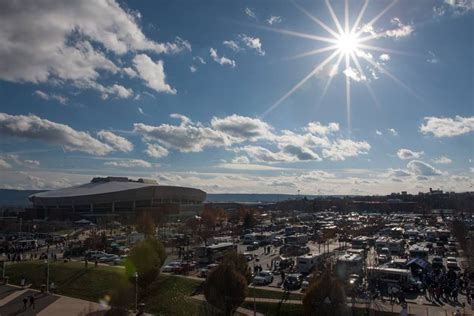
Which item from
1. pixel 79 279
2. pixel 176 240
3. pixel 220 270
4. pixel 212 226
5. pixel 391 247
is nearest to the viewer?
pixel 220 270

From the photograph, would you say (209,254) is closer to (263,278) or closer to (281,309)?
(263,278)

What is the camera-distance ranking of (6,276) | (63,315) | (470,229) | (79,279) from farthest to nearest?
(470,229)
(6,276)
(79,279)
(63,315)

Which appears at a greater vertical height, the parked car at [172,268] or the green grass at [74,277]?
the parked car at [172,268]

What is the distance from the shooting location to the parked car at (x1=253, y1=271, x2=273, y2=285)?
92.3ft

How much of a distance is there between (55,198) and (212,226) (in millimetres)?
53669

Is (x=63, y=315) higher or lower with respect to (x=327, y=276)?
lower

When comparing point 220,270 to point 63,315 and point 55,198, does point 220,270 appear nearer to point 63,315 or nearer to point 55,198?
point 63,315

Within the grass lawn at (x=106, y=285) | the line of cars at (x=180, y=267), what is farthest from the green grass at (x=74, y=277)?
the line of cars at (x=180, y=267)

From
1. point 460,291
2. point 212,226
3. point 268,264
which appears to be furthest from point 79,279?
point 212,226

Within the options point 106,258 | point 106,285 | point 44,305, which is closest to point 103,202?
point 106,258

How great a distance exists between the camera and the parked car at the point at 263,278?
28125 millimetres

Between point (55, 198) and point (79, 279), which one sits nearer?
point (79, 279)

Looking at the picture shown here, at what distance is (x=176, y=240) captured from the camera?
48125 millimetres

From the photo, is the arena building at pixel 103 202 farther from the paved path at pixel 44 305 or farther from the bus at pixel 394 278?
the bus at pixel 394 278
